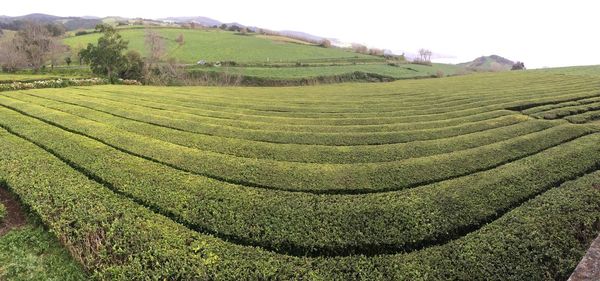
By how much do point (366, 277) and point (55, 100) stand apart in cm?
3425

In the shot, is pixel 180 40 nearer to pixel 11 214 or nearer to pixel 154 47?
pixel 154 47

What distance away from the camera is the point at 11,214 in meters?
12.9

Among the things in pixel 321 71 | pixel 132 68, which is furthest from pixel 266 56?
pixel 132 68

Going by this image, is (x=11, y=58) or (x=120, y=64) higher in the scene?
(x=120, y=64)

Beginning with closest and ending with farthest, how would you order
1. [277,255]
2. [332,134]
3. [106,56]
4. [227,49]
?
[277,255], [332,134], [106,56], [227,49]

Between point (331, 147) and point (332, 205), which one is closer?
point (332, 205)

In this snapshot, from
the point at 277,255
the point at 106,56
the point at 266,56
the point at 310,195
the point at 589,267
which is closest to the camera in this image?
the point at 589,267

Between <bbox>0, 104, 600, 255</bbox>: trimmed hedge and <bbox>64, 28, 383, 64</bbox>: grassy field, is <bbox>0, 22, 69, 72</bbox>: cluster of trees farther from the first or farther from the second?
<bbox>0, 104, 600, 255</bbox>: trimmed hedge

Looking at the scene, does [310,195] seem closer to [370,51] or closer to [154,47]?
[154,47]

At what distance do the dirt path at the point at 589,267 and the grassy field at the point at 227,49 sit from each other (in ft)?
278

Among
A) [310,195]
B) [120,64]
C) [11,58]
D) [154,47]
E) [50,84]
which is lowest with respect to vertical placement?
[310,195]

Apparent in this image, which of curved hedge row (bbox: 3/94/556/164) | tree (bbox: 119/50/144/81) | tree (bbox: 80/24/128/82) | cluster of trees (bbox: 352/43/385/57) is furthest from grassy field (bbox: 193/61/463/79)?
curved hedge row (bbox: 3/94/556/164)

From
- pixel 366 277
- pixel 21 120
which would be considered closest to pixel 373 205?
pixel 366 277

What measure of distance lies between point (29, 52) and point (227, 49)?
Result: 1723 inches
